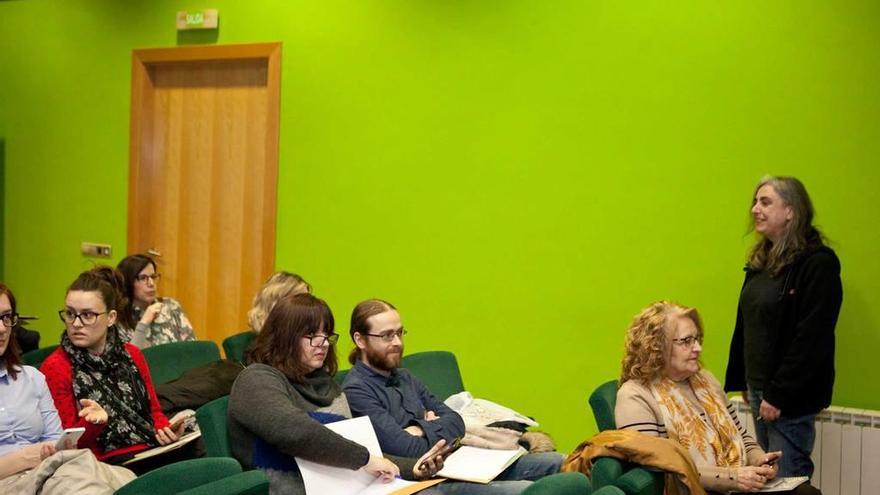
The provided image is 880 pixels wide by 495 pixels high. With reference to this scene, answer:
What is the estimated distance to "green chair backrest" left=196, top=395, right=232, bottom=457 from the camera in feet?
9.96

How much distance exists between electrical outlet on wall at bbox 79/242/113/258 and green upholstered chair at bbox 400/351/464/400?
300cm

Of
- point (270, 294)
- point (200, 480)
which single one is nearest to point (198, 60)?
point (270, 294)

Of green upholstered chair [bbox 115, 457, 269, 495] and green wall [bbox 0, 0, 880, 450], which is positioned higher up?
green wall [bbox 0, 0, 880, 450]

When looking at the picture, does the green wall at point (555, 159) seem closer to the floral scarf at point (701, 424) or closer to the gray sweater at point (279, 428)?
the floral scarf at point (701, 424)

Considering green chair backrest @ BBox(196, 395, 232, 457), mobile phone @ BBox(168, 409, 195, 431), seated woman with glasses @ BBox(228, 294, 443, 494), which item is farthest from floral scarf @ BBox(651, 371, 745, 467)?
mobile phone @ BBox(168, 409, 195, 431)

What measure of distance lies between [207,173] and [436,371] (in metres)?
2.58

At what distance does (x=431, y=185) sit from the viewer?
5.34m

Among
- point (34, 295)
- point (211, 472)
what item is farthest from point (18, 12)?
point (211, 472)

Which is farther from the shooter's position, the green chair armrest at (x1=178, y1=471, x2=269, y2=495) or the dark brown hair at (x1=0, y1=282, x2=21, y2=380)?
the dark brown hair at (x1=0, y1=282, x2=21, y2=380)

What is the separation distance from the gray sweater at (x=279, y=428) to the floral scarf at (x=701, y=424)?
1.11 meters

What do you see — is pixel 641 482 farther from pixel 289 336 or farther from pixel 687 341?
pixel 289 336

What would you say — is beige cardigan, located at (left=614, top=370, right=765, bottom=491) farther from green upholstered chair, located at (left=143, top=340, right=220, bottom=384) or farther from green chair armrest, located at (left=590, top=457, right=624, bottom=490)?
green upholstered chair, located at (left=143, top=340, right=220, bottom=384)

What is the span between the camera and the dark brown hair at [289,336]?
3.21 m

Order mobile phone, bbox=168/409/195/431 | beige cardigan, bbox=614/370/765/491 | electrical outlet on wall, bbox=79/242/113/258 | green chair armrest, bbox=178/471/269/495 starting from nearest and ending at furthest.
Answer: green chair armrest, bbox=178/471/269/495 < beige cardigan, bbox=614/370/765/491 < mobile phone, bbox=168/409/195/431 < electrical outlet on wall, bbox=79/242/113/258
